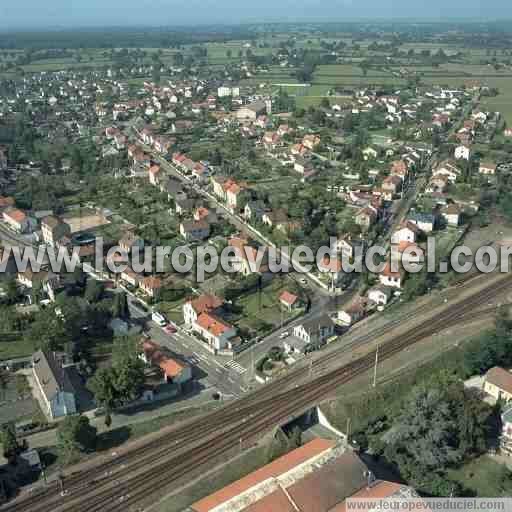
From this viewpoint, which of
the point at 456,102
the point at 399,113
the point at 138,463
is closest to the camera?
the point at 138,463

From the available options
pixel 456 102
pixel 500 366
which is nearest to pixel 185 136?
pixel 456 102

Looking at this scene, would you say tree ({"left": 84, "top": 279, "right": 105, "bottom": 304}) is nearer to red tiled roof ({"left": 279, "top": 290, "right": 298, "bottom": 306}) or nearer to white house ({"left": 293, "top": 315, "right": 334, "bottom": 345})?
red tiled roof ({"left": 279, "top": 290, "right": 298, "bottom": 306})

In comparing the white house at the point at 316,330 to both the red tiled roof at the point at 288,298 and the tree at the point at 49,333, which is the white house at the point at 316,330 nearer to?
the red tiled roof at the point at 288,298

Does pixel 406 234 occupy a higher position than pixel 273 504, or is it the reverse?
pixel 406 234

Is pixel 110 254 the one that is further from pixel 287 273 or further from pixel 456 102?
pixel 456 102

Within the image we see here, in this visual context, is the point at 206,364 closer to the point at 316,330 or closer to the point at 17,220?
the point at 316,330

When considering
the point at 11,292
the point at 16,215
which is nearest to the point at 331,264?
the point at 11,292
